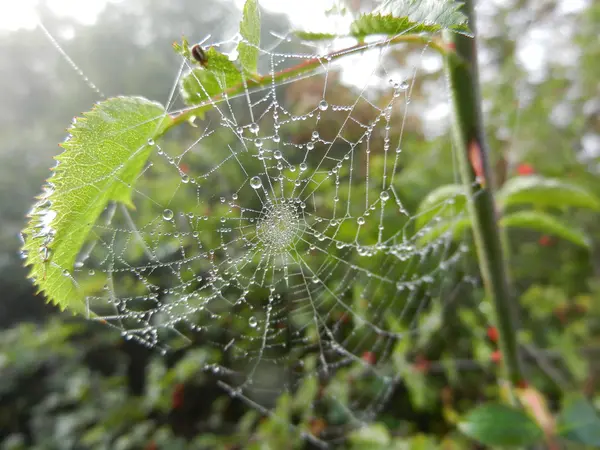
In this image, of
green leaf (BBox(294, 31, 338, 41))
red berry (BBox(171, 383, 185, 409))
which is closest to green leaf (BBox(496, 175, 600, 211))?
green leaf (BBox(294, 31, 338, 41))

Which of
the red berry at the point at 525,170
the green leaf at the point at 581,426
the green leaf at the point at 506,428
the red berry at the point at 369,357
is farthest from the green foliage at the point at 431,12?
the red berry at the point at 525,170

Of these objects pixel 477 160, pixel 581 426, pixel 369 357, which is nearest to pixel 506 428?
pixel 581 426

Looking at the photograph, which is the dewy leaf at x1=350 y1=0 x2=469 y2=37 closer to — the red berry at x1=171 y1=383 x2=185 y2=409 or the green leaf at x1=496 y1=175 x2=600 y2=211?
the green leaf at x1=496 y1=175 x2=600 y2=211

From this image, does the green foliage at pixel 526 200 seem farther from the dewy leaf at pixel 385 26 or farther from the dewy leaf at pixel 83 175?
the dewy leaf at pixel 83 175

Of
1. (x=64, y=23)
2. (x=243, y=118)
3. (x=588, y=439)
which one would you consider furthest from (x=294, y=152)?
(x=64, y=23)

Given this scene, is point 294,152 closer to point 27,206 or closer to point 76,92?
point 27,206

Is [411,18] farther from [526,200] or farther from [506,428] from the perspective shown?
[506,428]
